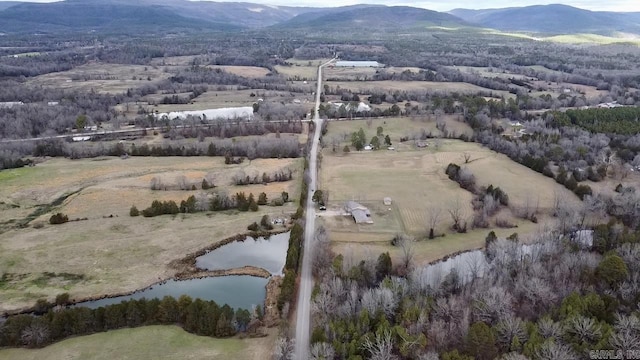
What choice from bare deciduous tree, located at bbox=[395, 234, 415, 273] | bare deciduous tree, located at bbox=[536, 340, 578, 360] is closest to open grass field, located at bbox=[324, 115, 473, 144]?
bare deciduous tree, located at bbox=[395, 234, 415, 273]

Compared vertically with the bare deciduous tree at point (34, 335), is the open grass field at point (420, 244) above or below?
above

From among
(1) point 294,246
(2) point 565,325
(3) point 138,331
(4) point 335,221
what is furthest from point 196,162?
(2) point 565,325

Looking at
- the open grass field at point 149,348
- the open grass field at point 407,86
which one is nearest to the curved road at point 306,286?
the open grass field at point 149,348

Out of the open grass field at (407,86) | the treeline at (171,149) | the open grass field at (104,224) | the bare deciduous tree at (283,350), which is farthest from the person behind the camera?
the open grass field at (407,86)

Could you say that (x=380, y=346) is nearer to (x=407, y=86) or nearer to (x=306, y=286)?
(x=306, y=286)

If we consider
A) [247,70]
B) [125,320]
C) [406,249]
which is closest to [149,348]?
[125,320]

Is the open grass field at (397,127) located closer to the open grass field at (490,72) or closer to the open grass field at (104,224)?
the open grass field at (104,224)

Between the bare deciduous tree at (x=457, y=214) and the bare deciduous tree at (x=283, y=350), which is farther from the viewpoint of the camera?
the bare deciduous tree at (x=457, y=214)

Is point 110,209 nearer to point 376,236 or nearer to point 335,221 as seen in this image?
point 335,221
